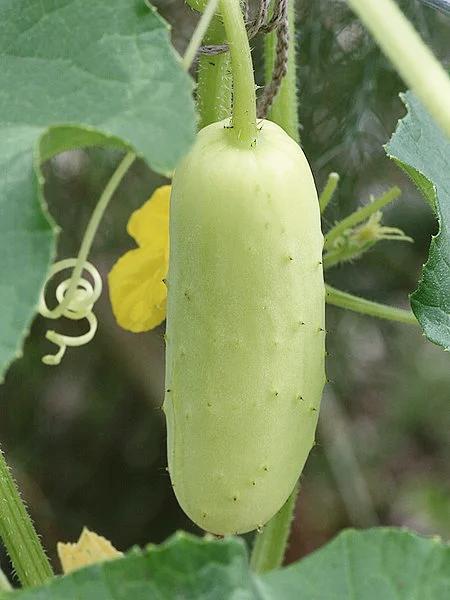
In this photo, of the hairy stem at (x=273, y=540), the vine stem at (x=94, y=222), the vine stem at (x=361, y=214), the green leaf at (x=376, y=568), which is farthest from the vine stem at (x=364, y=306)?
the green leaf at (x=376, y=568)

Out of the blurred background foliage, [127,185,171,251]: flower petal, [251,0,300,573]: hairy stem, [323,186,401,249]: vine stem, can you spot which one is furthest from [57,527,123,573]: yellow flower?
the blurred background foliage

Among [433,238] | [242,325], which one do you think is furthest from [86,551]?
[433,238]

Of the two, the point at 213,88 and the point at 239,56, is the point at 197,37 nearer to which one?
the point at 239,56

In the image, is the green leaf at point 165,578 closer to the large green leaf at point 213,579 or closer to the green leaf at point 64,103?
the large green leaf at point 213,579

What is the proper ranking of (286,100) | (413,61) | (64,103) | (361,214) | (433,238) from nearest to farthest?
(413,61) < (64,103) < (433,238) < (286,100) < (361,214)

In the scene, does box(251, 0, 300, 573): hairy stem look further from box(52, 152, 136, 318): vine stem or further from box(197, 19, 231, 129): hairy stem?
box(52, 152, 136, 318): vine stem
